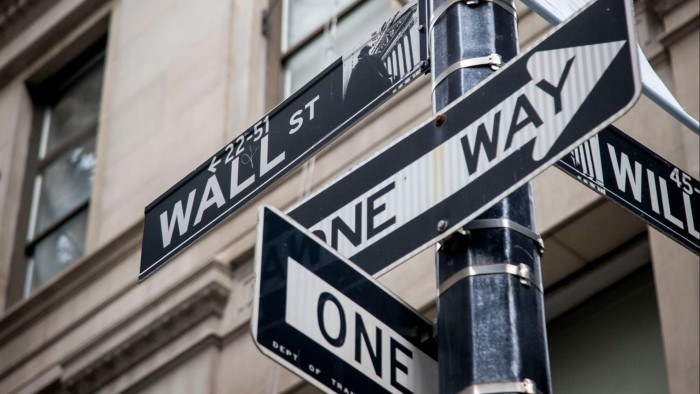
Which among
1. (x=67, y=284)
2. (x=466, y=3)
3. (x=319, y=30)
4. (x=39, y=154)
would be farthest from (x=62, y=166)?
(x=466, y=3)

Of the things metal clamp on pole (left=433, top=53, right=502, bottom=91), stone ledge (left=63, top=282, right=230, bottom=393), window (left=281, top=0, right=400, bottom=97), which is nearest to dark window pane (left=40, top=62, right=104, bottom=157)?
window (left=281, top=0, right=400, bottom=97)

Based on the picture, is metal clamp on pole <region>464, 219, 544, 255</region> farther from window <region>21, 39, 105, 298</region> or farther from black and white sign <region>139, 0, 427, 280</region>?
window <region>21, 39, 105, 298</region>

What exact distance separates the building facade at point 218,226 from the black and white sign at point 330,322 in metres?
3.26

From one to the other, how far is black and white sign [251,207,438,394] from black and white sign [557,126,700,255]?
0.70 metres

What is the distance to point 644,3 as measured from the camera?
8.30m

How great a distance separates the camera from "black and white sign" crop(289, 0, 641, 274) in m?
3.38

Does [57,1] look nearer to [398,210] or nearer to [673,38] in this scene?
[673,38]

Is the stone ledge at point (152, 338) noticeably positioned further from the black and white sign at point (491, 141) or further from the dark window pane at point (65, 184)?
the black and white sign at point (491, 141)

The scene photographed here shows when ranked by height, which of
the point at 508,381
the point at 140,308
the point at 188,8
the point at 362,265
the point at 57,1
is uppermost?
the point at 57,1

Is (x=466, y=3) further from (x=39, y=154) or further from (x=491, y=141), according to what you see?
(x=39, y=154)

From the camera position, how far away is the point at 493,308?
136 inches

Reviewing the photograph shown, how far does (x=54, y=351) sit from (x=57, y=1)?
501 centimetres

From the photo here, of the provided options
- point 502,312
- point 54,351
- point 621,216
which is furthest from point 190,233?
point 54,351

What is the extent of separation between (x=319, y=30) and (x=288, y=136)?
7423mm
